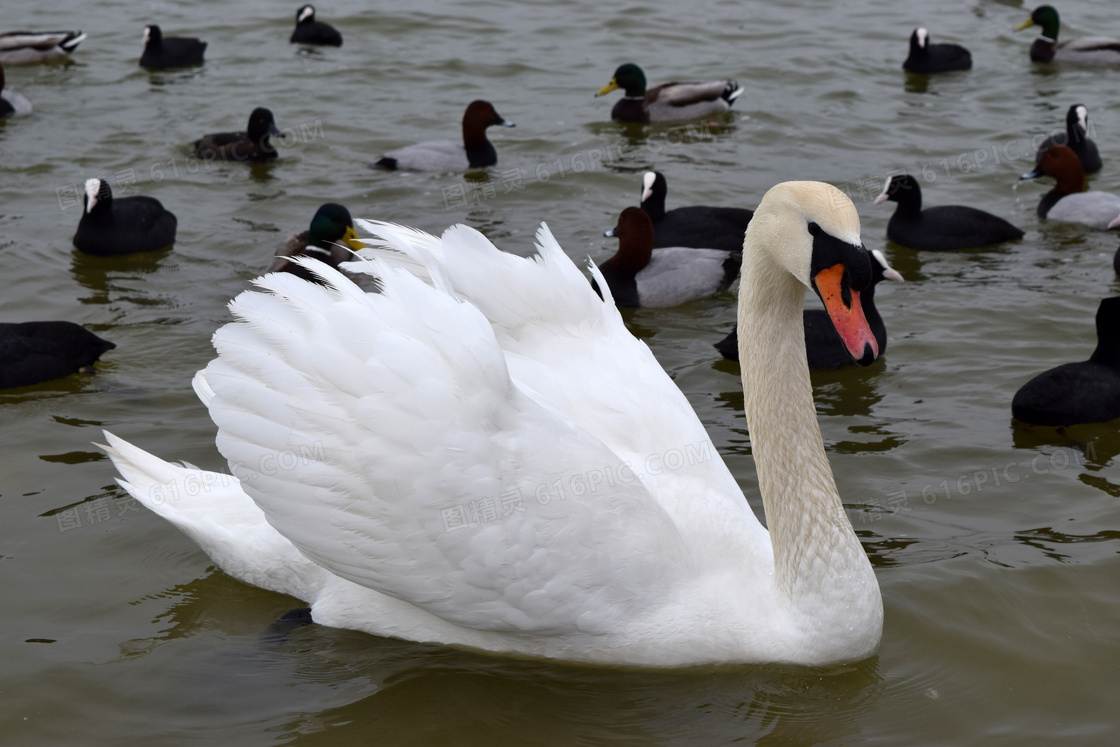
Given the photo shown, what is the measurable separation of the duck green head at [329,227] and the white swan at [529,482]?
179 inches

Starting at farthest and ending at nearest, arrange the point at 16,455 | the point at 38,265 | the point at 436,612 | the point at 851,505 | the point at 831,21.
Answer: the point at 831,21
the point at 38,265
the point at 16,455
the point at 851,505
the point at 436,612

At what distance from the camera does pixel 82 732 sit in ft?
14.0

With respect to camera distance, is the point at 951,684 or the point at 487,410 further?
the point at 951,684

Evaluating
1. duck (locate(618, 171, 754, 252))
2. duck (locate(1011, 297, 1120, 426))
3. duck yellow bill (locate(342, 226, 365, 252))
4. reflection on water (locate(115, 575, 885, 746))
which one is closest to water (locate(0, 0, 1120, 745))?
reflection on water (locate(115, 575, 885, 746))

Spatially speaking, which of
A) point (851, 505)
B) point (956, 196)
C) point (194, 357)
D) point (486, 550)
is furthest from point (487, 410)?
point (956, 196)

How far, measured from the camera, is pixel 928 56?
14906 mm

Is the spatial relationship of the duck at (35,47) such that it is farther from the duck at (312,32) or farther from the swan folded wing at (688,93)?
the swan folded wing at (688,93)

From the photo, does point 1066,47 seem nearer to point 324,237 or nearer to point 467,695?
point 324,237

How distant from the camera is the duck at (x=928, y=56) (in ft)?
48.8

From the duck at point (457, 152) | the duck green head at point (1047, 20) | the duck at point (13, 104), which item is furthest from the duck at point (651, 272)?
the duck green head at point (1047, 20)

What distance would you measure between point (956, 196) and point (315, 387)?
8414mm

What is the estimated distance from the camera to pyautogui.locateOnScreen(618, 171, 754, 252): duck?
967 cm

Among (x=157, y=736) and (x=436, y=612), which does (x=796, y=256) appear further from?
(x=157, y=736)

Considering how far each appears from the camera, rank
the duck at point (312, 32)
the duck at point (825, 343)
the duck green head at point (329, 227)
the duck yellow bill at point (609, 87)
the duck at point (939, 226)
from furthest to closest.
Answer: the duck at point (312, 32), the duck yellow bill at point (609, 87), the duck at point (939, 226), the duck green head at point (329, 227), the duck at point (825, 343)
